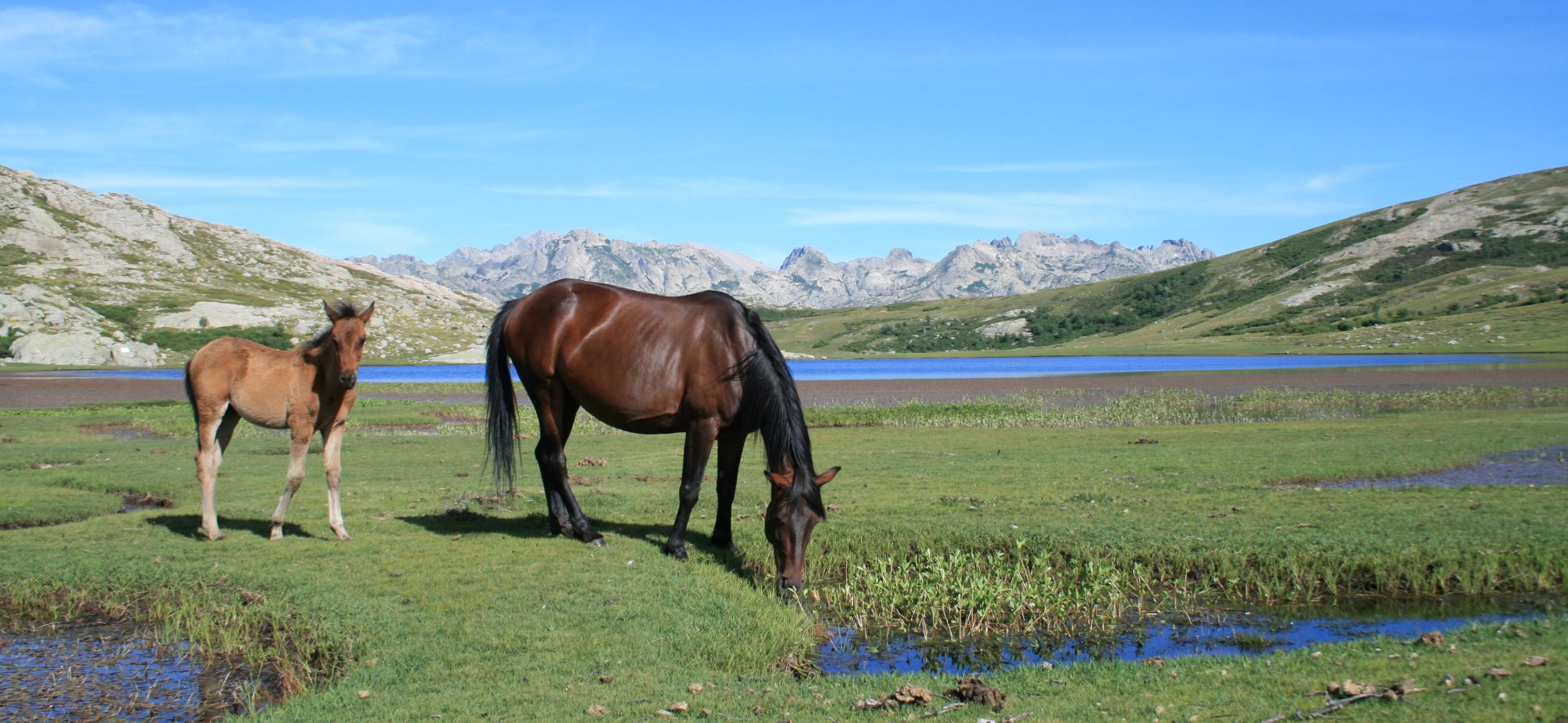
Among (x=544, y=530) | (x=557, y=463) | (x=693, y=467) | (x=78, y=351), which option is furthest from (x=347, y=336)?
(x=78, y=351)

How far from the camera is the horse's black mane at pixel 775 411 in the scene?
1063 centimetres

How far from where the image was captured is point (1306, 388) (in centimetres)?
5209

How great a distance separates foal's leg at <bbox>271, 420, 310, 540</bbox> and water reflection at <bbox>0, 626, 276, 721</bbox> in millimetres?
2919

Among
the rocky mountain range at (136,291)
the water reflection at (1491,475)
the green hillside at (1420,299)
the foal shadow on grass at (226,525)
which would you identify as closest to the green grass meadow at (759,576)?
the foal shadow on grass at (226,525)

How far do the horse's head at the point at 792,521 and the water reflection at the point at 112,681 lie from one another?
16.0 ft

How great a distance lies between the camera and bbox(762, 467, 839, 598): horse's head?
10438 millimetres

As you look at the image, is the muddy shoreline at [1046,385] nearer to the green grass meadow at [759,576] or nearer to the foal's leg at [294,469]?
the green grass meadow at [759,576]

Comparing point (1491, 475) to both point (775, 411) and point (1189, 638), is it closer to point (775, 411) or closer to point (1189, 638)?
point (1189, 638)

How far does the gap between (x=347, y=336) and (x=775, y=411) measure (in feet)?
17.0

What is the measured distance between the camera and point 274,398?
12398 mm

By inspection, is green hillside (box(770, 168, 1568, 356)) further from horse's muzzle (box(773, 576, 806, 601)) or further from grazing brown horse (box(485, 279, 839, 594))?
horse's muzzle (box(773, 576, 806, 601))

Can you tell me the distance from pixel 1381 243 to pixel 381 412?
204 meters

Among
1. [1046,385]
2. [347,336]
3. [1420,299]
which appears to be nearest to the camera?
[347,336]

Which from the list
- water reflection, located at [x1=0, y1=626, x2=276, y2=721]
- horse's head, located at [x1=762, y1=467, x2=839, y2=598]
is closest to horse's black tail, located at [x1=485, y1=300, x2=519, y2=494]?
horse's head, located at [x1=762, y1=467, x2=839, y2=598]
